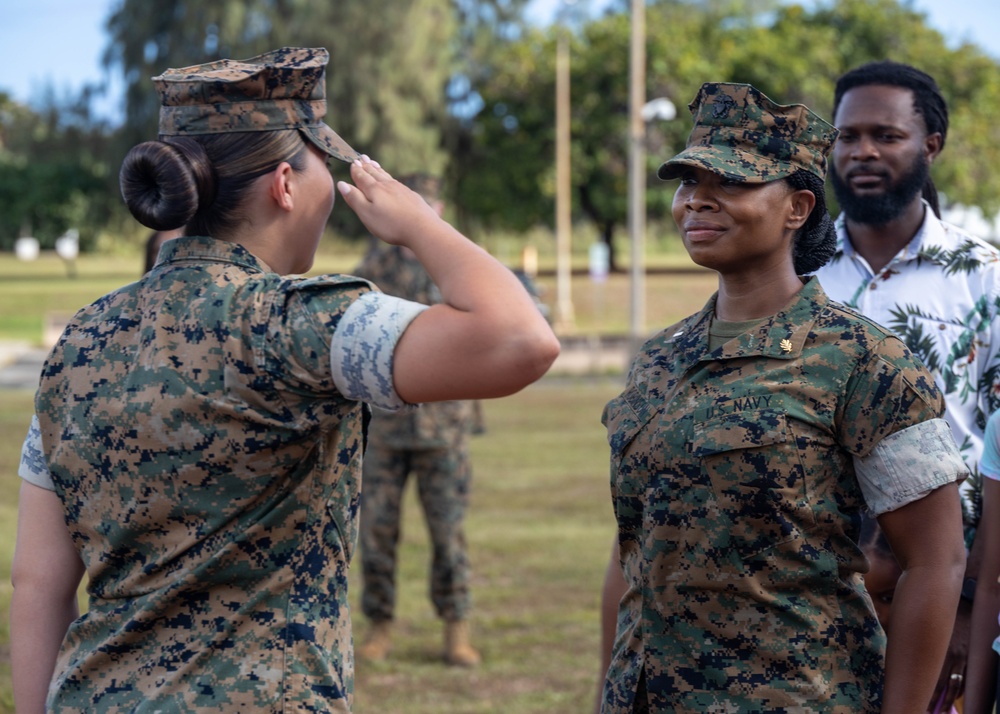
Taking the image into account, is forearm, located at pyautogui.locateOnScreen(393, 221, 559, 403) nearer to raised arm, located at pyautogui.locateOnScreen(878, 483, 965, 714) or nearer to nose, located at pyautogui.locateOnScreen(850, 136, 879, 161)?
raised arm, located at pyautogui.locateOnScreen(878, 483, 965, 714)

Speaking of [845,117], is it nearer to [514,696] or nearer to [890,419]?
[890,419]

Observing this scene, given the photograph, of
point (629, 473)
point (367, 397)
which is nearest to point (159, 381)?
point (367, 397)

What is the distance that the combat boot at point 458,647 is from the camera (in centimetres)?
630

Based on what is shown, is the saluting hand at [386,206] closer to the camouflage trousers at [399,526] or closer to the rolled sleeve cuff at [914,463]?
the rolled sleeve cuff at [914,463]

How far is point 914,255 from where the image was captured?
3.45 m

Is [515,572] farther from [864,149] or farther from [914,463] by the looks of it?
[914,463]

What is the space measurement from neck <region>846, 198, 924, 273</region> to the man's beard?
17mm

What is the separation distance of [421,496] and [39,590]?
428 centimetres

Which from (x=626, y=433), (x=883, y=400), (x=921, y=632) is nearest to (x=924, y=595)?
(x=921, y=632)

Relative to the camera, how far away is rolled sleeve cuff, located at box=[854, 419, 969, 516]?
241 cm

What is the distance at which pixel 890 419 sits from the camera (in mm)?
2422

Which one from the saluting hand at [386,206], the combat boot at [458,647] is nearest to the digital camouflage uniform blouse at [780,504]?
the saluting hand at [386,206]

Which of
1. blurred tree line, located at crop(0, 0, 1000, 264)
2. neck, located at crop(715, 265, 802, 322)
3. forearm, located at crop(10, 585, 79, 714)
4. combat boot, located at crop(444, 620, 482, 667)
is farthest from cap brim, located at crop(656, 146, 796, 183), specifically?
blurred tree line, located at crop(0, 0, 1000, 264)

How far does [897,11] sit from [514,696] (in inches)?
1485
